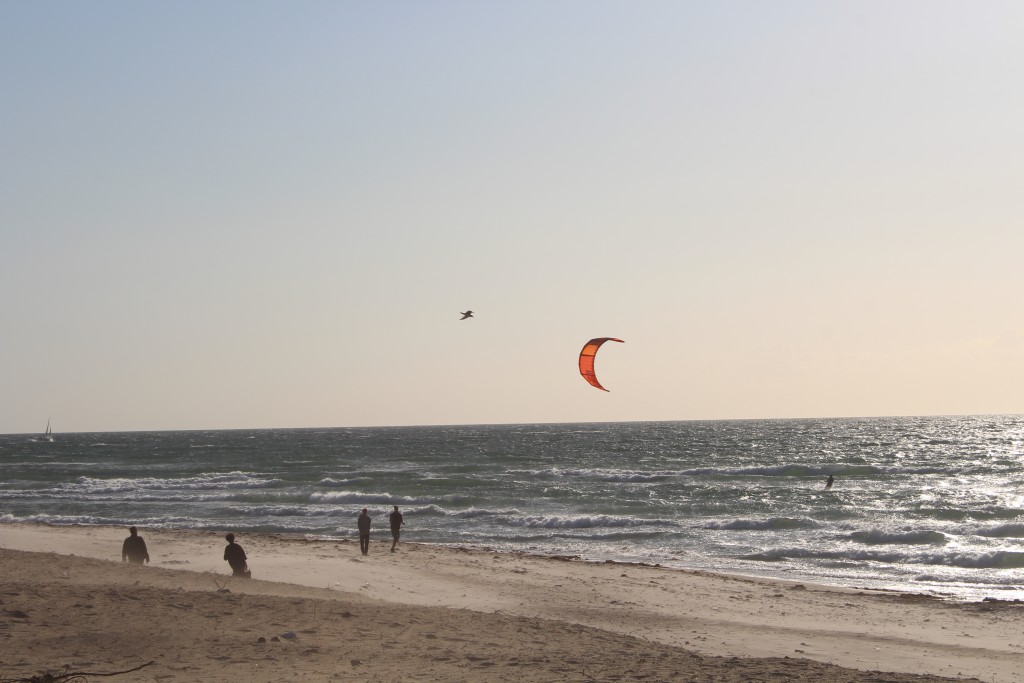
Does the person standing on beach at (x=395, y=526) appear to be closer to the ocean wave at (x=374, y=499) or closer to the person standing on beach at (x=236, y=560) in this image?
the person standing on beach at (x=236, y=560)

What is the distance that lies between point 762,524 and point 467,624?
19.5m

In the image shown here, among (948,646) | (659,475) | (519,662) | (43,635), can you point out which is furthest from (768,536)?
(659,475)

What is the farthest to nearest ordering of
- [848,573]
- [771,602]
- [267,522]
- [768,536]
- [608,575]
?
[267,522], [768,536], [848,573], [608,575], [771,602]

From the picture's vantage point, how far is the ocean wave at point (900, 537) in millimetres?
25469

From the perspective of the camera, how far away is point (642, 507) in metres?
34.6

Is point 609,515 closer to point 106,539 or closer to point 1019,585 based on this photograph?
point 1019,585

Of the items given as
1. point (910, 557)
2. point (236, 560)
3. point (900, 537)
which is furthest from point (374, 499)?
point (236, 560)

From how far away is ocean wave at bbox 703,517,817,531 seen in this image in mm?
28766

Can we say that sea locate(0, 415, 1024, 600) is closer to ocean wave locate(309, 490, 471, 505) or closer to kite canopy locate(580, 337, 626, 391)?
ocean wave locate(309, 490, 471, 505)

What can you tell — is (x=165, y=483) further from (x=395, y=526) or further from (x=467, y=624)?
(x=467, y=624)

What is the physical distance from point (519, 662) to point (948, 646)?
7365 mm

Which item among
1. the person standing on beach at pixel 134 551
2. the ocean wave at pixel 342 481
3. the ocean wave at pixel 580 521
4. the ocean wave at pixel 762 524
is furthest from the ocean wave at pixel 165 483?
the person standing on beach at pixel 134 551

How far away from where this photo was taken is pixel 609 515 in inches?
1256

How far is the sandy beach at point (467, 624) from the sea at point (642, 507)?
154 inches
